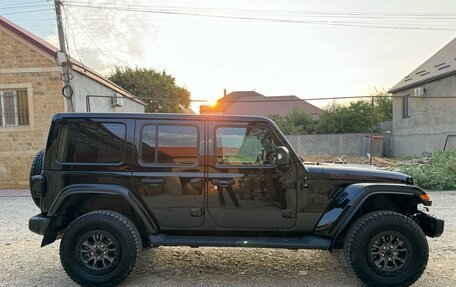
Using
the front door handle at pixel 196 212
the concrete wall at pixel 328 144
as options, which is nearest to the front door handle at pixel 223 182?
the front door handle at pixel 196 212

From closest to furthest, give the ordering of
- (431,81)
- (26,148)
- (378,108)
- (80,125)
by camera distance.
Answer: (80,125) < (26,148) < (431,81) < (378,108)

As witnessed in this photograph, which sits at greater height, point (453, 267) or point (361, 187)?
point (361, 187)

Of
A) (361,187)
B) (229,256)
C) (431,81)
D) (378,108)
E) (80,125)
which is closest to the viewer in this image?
(361,187)

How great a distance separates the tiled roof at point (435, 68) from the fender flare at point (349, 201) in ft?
49.3

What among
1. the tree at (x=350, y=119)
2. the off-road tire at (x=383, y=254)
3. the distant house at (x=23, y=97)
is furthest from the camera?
the tree at (x=350, y=119)

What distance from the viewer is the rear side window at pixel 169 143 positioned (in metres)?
3.74

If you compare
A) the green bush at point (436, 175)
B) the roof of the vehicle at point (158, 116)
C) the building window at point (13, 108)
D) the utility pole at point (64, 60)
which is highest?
the utility pole at point (64, 60)

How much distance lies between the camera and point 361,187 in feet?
11.6

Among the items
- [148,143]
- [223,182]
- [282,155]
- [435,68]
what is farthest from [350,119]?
[148,143]

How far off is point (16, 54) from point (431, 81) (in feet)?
62.8

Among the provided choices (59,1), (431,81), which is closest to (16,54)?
(59,1)

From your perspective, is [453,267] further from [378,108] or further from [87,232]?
[378,108]

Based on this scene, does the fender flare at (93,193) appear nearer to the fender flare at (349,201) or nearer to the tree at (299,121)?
the fender flare at (349,201)

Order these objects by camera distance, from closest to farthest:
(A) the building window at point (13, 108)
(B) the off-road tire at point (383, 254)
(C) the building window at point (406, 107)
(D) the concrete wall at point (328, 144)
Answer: (B) the off-road tire at point (383, 254) → (A) the building window at point (13, 108) → (C) the building window at point (406, 107) → (D) the concrete wall at point (328, 144)
